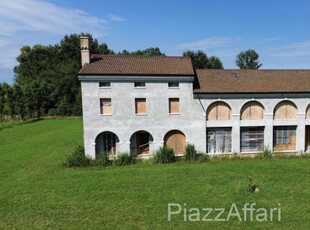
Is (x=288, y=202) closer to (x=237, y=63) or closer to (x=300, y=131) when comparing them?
(x=300, y=131)

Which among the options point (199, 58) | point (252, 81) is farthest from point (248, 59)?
point (252, 81)

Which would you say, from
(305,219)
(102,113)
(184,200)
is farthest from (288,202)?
(102,113)

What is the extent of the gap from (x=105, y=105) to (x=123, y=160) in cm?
548

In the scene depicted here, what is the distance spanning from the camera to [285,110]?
2173cm

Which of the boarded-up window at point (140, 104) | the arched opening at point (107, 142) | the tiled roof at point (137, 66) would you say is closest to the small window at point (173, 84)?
the tiled roof at point (137, 66)

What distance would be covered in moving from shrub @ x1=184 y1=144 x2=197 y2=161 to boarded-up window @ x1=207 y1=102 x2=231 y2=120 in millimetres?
3497

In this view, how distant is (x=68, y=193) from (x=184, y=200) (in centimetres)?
767

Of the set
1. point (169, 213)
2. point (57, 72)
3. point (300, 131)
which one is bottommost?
point (169, 213)

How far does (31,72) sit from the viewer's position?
2805 inches

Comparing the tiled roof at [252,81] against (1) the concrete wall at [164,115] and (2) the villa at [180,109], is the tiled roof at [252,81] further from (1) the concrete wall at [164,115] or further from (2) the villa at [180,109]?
(1) the concrete wall at [164,115]

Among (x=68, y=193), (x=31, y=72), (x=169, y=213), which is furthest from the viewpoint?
(x=31, y=72)

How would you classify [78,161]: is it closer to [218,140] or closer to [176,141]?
[176,141]

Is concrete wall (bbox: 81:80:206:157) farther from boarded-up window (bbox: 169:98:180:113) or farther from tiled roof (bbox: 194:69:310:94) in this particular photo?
tiled roof (bbox: 194:69:310:94)

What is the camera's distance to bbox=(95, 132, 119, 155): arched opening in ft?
68.2
